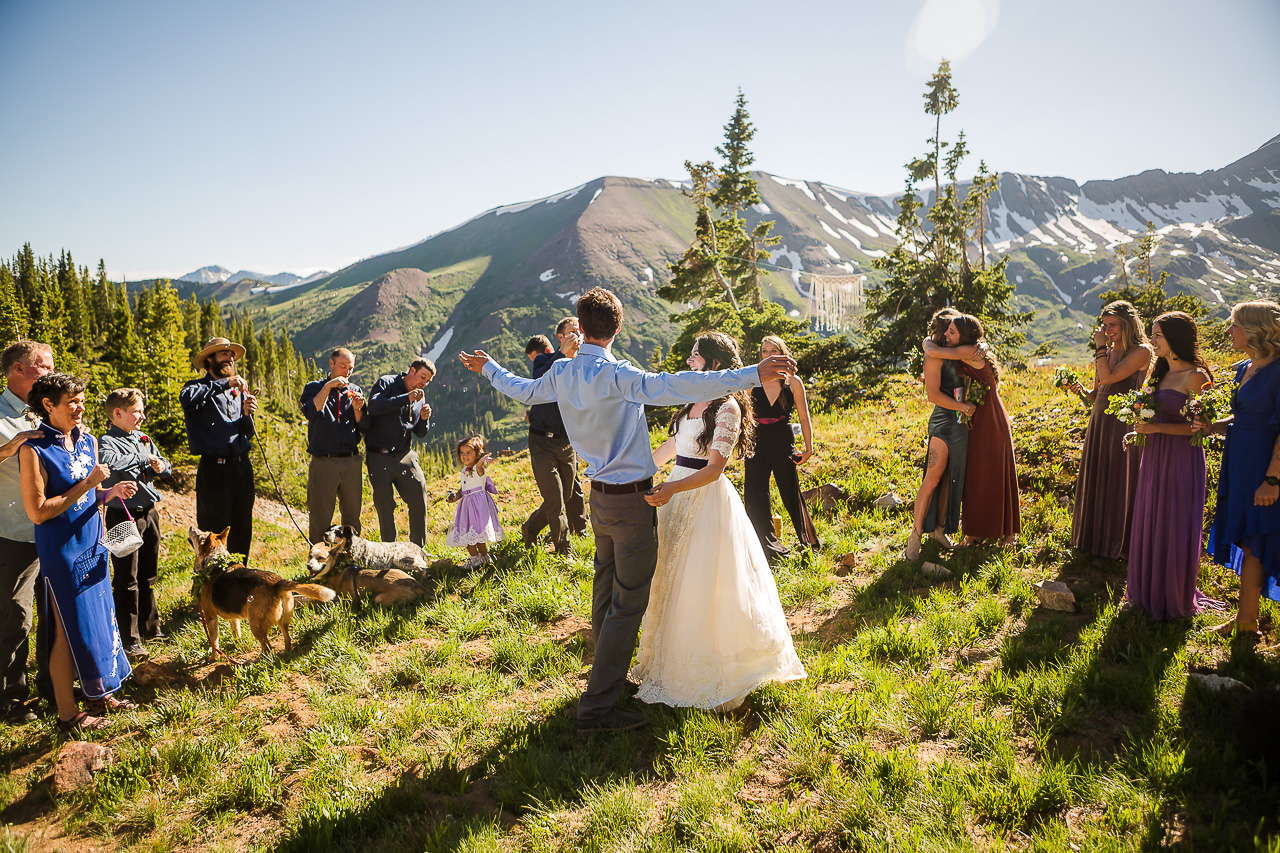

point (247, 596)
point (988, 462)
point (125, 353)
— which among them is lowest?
point (247, 596)

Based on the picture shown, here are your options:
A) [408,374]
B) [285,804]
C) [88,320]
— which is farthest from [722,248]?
[88,320]

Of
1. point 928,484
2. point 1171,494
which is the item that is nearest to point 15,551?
point 928,484

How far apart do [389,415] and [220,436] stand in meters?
1.85

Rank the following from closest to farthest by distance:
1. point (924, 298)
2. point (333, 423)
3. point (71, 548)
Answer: point (71, 548), point (333, 423), point (924, 298)

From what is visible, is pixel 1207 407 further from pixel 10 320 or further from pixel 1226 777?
pixel 10 320

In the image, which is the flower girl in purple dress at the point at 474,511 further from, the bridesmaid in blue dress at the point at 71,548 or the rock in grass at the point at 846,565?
the rock in grass at the point at 846,565

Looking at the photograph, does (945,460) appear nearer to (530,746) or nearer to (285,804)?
(530,746)

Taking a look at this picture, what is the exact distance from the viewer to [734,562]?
4484 millimetres

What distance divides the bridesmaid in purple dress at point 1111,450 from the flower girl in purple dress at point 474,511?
6.86 m

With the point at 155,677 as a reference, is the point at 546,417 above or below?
above

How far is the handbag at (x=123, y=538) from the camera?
5.46 m

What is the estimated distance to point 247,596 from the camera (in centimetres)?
568

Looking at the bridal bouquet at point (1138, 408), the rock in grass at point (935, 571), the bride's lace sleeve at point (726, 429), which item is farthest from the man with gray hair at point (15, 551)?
the bridal bouquet at point (1138, 408)

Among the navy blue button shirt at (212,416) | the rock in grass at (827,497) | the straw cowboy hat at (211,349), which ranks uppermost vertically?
the straw cowboy hat at (211,349)
